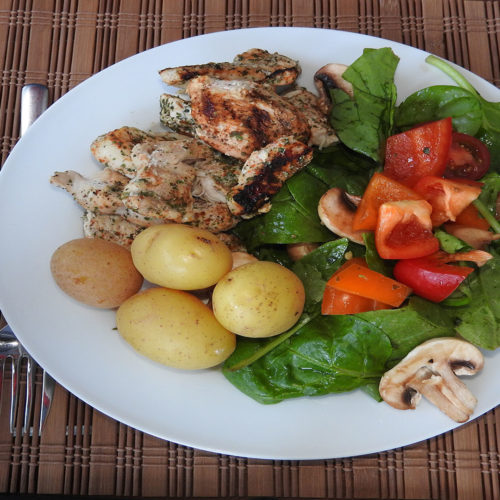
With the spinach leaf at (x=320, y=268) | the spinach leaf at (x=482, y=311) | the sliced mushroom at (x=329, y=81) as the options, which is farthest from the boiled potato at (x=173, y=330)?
the sliced mushroom at (x=329, y=81)

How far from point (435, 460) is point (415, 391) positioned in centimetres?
39

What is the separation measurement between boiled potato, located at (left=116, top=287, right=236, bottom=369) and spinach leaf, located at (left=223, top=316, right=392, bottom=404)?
133mm

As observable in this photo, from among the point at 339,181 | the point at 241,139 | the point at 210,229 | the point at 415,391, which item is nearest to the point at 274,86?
the point at 241,139

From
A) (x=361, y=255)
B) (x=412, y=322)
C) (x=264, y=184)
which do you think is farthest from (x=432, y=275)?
(x=264, y=184)

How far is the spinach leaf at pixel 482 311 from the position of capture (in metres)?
1.74

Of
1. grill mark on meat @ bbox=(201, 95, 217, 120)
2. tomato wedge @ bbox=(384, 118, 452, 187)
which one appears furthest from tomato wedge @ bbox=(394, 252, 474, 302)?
grill mark on meat @ bbox=(201, 95, 217, 120)

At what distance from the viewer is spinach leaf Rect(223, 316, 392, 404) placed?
1761 mm

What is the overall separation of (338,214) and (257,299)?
0.42 metres

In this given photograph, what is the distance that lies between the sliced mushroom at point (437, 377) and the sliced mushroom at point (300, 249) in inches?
19.5

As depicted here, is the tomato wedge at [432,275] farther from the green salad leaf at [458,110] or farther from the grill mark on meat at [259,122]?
the grill mark on meat at [259,122]

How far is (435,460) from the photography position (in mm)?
1943

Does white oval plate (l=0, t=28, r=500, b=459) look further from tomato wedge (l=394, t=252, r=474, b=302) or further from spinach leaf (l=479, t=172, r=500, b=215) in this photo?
spinach leaf (l=479, t=172, r=500, b=215)

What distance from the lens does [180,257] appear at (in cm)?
167

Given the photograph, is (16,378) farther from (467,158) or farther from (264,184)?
(467,158)
